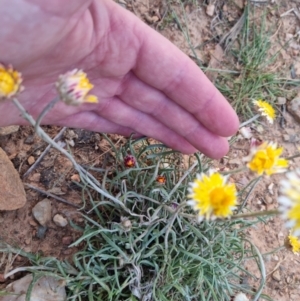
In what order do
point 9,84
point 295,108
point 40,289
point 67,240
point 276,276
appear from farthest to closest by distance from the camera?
1. point 295,108
2. point 276,276
3. point 67,240
4. point 40,289
5. point 9,84

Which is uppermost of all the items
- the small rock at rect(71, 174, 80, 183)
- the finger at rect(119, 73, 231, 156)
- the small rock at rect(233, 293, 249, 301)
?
the finger at rect(119, 73, 231, 156)

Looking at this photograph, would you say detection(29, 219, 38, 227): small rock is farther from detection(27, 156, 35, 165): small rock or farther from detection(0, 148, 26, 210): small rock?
detection(27, 156, 35, 165): small rock

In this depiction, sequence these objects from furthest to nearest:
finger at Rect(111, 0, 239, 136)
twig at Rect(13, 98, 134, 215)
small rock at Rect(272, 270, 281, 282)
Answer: small rock at Rect(272, 270, 281, 282) < finger at Rect(111, 0, 239, 136) < twig at Rect(13, 98, 134, 215)

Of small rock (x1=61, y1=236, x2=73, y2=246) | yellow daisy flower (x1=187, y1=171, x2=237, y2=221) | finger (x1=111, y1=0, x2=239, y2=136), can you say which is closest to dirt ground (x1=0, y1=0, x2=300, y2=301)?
small rock (x1=61, y1=236, x2=73, y2=246)

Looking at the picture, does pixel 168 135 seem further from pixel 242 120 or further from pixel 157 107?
pixel 242 120

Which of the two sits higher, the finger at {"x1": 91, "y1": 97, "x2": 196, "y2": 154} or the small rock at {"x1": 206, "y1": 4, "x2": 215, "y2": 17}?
the small rock at {"x1": 206, "y1": 4, "x2": 215, "y2": 17}

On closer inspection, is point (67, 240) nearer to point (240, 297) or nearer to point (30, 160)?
point (30, 160)

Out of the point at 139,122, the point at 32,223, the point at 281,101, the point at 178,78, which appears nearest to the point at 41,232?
the point at 32,223

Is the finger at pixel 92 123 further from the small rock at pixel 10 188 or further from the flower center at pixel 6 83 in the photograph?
the flower center at pixel 6 83
